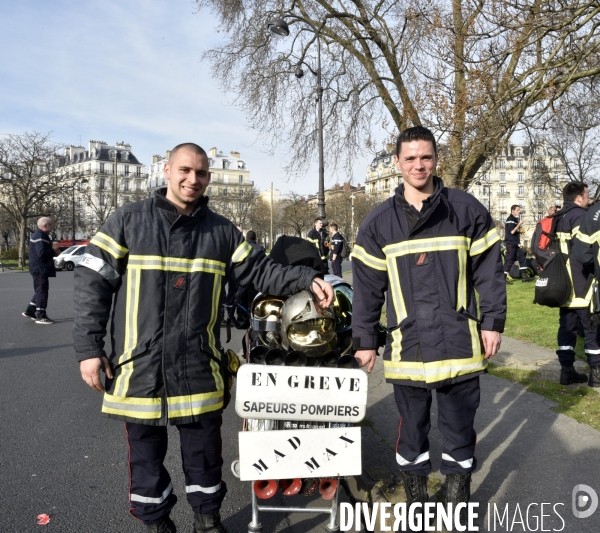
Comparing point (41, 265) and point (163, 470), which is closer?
point (163, 470)

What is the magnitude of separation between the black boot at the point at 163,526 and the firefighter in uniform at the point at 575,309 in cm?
422

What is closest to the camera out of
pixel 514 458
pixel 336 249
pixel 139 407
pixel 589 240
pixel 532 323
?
pixel 139 407

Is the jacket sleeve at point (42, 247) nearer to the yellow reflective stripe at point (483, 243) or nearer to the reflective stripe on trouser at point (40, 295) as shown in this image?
the reflective stripe on trouser at point (40, 295)

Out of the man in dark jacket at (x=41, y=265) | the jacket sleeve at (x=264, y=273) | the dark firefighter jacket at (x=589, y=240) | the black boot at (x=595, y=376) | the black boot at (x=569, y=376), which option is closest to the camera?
the jacket sleeve at (x=264, y=273)

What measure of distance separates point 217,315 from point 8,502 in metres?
1.81

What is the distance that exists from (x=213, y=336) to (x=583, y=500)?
2351 millimetres

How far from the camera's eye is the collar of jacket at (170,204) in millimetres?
2949

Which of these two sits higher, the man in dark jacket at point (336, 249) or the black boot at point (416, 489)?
the man in dark jacket at point (336, 249)

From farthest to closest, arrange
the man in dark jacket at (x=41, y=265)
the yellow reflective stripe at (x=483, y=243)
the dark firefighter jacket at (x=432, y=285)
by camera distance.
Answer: the man in dark jacket at (x=41, y=265) → the yellow reflective stripe at (x=483, y=243) → the dark firefighter jacket at (x=432, y=285)

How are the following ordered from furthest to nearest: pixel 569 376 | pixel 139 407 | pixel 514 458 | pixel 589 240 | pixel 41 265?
pixel 41 265 → pixel 569 376 → pixel 589 240 → pixel 514 458 → pixel 139 407

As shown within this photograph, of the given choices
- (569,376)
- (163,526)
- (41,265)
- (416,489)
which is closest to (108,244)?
(163,526)

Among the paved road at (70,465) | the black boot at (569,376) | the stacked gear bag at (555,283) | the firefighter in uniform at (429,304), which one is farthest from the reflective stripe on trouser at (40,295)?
the firefighter in uniform at (429,304)

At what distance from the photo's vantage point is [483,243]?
3.02m

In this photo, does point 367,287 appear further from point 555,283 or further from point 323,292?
point 555,283
